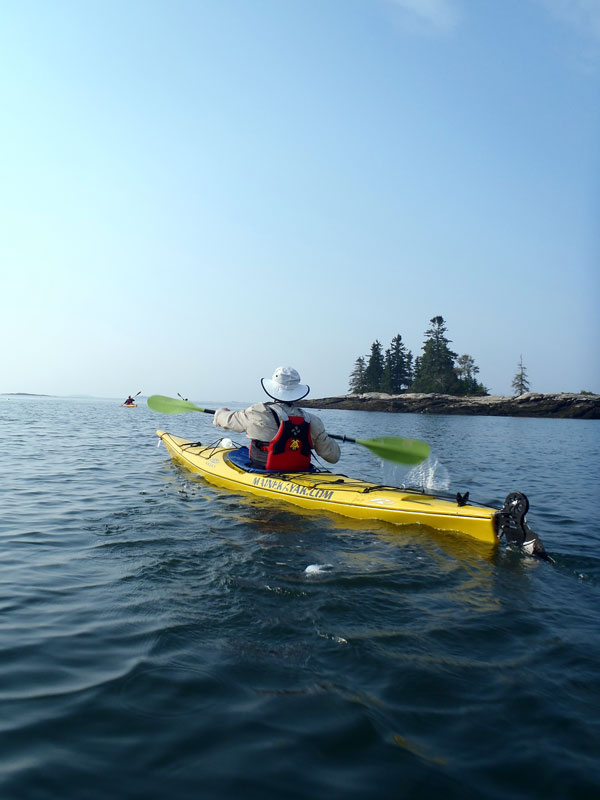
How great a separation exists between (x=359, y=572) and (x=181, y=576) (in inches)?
62.3

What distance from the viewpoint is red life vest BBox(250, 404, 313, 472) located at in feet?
25.6

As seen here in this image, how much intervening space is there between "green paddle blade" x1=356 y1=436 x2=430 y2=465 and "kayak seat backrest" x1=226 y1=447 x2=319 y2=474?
3.66 ft

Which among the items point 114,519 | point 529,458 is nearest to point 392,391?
point 529,458

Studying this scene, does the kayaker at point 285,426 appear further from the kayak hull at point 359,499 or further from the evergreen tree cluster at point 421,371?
the evergreen tree cluster at point 421,371

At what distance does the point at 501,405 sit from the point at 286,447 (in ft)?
177

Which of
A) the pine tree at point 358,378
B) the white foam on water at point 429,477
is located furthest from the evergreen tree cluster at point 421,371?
the white foam on water at point 429,477

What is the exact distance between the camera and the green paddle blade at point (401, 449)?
827 centimetres

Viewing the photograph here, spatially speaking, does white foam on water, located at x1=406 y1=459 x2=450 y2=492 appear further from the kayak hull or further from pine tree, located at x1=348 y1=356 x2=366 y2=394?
pine tree, located at x1=348 y1=356 x2=366 y2=394

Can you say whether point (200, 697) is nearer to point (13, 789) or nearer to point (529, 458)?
point (13, 789)

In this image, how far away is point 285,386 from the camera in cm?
801

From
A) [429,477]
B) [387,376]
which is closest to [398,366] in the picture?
[387,376]

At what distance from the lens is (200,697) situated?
2686 mm

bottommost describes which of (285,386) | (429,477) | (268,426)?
(429,477)

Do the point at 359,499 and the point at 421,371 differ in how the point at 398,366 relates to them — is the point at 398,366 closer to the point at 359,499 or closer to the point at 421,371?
the point at 421,371
